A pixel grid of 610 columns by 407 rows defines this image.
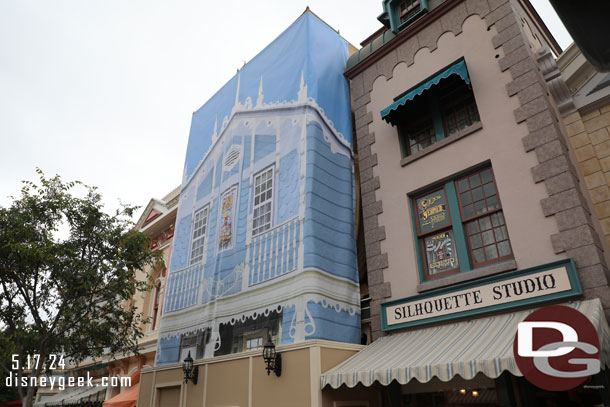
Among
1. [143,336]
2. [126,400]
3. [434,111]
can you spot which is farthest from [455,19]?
[126,400]

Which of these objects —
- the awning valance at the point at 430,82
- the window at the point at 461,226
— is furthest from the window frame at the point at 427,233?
the awning valance at the point at 430,82

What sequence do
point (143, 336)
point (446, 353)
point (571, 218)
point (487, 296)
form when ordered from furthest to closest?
1. point (143, 336)
2. point (487, 296)
3. point (571, 218)
4. point (446, 353)

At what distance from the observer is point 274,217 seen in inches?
426

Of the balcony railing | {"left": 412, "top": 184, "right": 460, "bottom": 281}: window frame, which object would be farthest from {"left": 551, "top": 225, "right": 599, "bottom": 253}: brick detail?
the balcony railing

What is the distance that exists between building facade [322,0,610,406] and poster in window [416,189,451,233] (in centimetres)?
3

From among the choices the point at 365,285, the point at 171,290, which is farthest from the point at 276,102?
the point at 171,290

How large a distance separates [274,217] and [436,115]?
184 inches

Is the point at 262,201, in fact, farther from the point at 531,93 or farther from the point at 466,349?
the point at 531,93

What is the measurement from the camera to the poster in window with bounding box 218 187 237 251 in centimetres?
1209

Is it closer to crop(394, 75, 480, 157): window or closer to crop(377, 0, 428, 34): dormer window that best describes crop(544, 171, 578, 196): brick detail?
crop(394, 75, 480, 157): window

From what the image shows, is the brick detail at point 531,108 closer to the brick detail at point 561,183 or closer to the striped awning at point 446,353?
the brick detail at point 561,183

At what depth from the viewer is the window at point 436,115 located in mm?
9477

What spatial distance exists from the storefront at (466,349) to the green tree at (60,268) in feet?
26.1

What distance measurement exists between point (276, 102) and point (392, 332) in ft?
24.3
